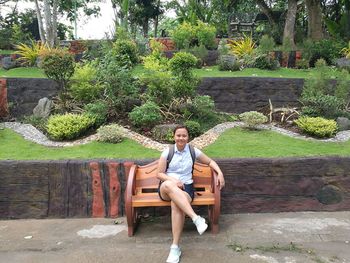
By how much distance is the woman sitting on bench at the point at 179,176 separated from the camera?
4227mm

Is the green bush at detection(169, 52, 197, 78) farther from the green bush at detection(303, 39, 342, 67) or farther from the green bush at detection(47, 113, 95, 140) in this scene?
the green bush at detection(303, 39, 342, 67)

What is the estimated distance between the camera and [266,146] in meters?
6.16

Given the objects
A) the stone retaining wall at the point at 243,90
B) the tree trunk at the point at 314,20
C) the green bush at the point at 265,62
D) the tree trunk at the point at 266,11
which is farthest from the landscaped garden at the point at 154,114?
the tree trunk at the point at 266,11

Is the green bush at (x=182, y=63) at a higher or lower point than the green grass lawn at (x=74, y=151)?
higher

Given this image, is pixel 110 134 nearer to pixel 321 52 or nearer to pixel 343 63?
pixel 343 63

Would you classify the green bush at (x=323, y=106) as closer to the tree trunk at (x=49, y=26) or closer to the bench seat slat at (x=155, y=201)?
the bench seat slat at (x=155, y=201)

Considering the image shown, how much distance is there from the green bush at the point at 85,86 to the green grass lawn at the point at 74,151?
155cm

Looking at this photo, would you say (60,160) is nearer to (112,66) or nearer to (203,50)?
Answer: (112,66)

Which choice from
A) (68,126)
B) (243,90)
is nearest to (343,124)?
(243,90)

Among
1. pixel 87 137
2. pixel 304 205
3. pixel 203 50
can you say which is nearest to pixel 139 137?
pixel 87 137

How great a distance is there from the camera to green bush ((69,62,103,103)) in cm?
769

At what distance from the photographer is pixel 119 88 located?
294 inches

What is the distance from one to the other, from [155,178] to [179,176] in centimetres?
41

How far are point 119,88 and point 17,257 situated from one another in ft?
12.8
